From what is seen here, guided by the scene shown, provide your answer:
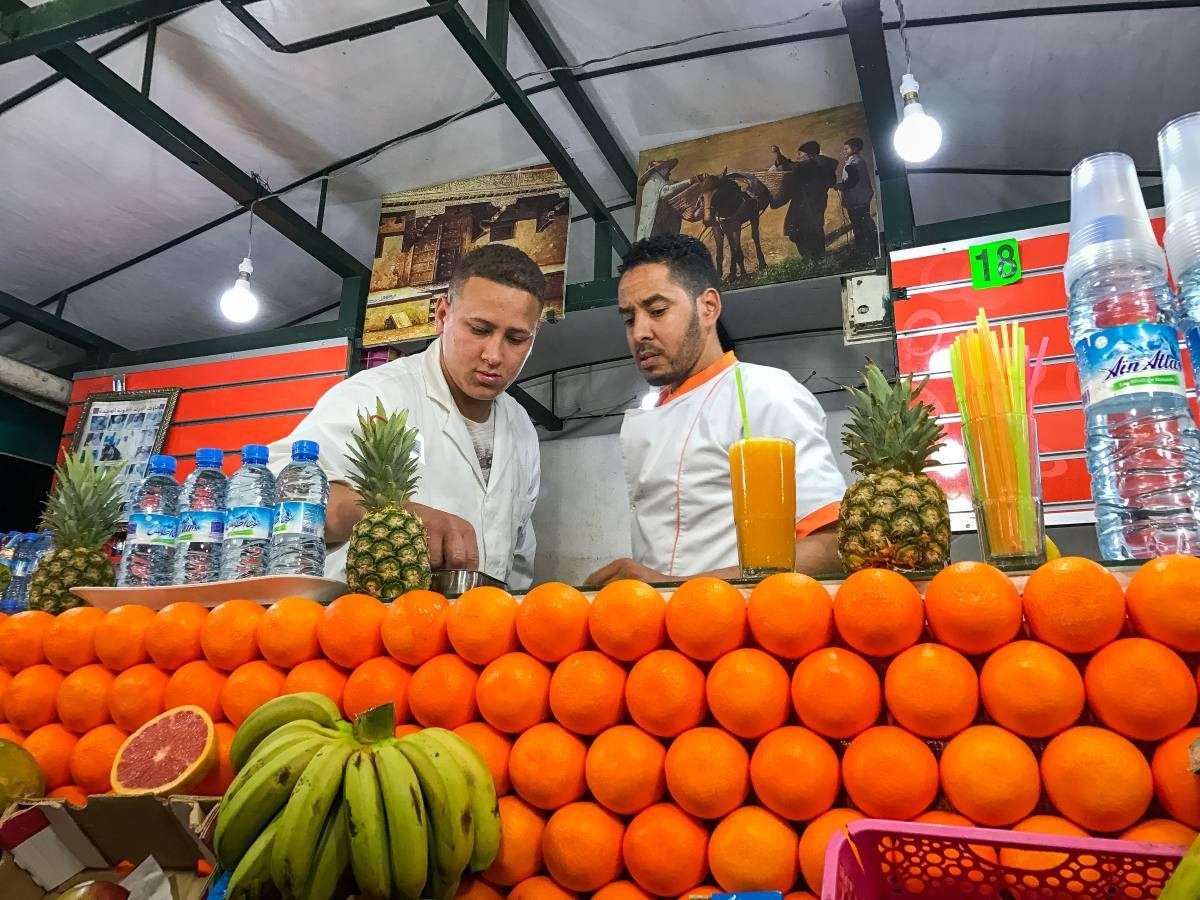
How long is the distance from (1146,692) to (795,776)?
44 cm

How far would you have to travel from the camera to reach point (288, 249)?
6098mm

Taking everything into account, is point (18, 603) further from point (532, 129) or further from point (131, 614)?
point (532, 129)

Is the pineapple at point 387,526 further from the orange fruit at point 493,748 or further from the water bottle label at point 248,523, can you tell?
the orange fruit at point 493,748

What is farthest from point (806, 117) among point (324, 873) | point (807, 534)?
point (324, 873)

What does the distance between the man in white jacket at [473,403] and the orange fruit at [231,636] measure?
3.80 ft

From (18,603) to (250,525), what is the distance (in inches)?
71.5

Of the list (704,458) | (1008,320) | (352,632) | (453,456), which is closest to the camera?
(352,632)

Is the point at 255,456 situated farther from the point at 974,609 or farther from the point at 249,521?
the point at 974,609

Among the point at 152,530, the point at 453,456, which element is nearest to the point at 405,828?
the point at 152,530

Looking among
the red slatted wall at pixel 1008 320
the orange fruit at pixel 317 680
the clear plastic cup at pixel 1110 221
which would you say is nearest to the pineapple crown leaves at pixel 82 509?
the orange fruit at pixel 317 680

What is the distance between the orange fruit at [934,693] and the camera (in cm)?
104

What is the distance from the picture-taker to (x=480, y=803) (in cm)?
112

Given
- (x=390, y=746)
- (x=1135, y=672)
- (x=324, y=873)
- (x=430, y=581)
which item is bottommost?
(x=324, y=873)

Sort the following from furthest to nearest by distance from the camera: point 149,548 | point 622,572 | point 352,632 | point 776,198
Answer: point 776,198, point 149,548, point 622,572, point 352,632
